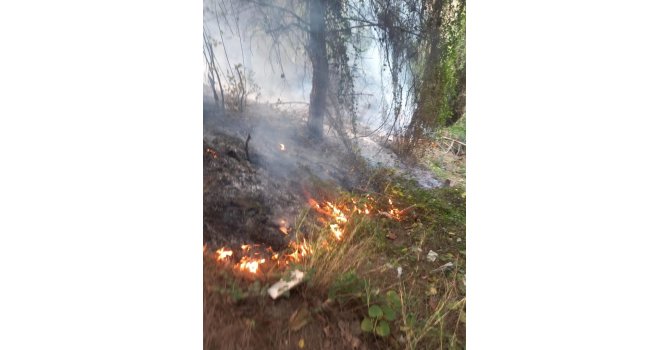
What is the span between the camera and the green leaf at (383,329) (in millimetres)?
1668

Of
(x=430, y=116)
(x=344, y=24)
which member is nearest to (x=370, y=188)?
(x=430, y=116)

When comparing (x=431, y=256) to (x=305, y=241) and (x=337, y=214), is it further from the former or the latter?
(x=305, y=241)

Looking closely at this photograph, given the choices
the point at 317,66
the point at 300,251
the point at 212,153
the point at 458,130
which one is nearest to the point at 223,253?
the point at 300,251

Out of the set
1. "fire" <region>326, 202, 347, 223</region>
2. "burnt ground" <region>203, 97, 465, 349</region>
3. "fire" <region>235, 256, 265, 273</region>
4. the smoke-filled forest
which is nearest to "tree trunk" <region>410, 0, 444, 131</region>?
the smoke-filled forest

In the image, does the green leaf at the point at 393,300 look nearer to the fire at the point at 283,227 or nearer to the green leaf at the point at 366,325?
the green leaf at the point at 366,325

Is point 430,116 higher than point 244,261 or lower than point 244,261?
higher

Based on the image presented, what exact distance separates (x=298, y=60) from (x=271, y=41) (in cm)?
15

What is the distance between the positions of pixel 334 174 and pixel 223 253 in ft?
2.04

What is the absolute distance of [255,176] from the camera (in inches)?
69.1

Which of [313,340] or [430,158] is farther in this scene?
[430,158]

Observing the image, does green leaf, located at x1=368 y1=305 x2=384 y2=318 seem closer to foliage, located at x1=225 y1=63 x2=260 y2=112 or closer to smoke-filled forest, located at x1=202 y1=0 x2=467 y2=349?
smoke-filled forest, located at x1=202 y1=0 x2=467 y2=349

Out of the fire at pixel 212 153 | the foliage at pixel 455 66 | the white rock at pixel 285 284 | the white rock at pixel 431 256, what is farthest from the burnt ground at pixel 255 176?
the foliage at pixel 455 66
